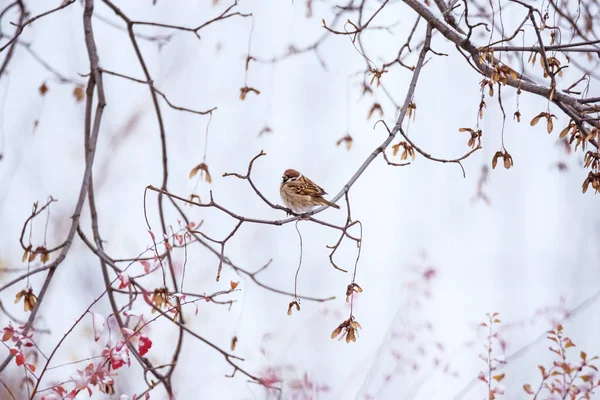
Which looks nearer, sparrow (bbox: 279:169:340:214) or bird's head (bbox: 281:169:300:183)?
sparrow (bbox: 279:169:340:214)

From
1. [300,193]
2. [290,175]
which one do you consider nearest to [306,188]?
[300,193]

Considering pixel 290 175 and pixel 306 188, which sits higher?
pixel 290 175

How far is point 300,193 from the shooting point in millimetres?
2533

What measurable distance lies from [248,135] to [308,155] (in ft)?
1.23

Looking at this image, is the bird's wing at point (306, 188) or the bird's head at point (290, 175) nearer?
the bird's wing at point (306, 188)

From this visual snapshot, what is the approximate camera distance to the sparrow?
249 centimetres

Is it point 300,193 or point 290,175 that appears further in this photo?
point 290,175

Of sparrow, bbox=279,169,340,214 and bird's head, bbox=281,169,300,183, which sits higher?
bird's head, bbox=281,169,300,183

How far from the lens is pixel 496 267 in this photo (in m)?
3.66

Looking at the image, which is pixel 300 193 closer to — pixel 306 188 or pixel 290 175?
pixel 306 188

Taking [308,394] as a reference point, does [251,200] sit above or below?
above

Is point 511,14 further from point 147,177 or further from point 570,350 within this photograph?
point 147,177

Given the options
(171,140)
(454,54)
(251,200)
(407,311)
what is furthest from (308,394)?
(454,54)

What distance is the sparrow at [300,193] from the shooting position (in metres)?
2.49
